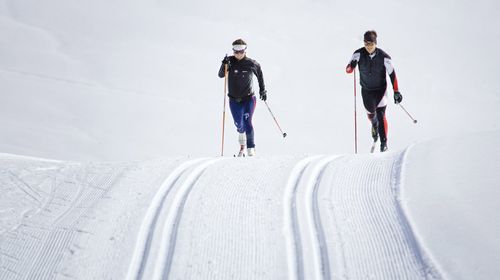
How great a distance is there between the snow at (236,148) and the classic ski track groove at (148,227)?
2 centimetres

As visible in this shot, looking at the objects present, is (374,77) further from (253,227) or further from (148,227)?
(148,227)

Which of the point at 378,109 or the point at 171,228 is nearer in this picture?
the point at 171,228

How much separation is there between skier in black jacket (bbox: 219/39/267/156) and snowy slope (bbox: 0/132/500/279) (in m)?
2.31

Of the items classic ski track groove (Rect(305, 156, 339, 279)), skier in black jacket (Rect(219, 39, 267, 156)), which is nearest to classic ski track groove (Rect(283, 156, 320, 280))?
classic ski track groove (Rect(305, 156, 339, 279))

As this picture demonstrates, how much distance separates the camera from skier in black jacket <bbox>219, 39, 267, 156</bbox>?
774 cm

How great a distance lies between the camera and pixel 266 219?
4312 millimetres

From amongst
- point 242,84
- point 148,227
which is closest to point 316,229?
point 148,227

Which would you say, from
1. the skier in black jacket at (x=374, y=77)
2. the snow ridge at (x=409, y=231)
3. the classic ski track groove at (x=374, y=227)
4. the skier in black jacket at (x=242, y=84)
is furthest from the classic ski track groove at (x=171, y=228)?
the skier in black jacket at (x=374, y=77)

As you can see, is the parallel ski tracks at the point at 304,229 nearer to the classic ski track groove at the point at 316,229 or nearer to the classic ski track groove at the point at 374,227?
the classic ski track groove at the point at 316,229

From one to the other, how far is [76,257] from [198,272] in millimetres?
946

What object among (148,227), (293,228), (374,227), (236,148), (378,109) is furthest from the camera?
(236,148)

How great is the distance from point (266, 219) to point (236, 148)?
6.91 meters

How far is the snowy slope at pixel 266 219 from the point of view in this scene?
3.67 meters

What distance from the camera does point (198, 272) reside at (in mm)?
3697
